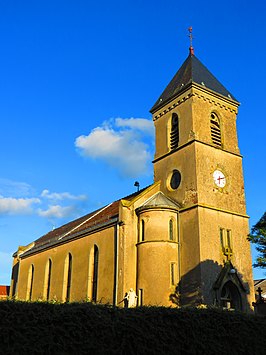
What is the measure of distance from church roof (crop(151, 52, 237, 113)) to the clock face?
6.96 m

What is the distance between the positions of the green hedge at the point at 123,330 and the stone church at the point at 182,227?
8.27m

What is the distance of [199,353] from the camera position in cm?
1455

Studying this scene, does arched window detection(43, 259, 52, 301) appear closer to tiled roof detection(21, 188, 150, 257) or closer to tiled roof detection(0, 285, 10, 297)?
tiled roof detection(21, 188, 150, 257)

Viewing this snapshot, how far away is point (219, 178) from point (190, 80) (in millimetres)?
7692

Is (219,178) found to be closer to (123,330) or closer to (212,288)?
(212,288)

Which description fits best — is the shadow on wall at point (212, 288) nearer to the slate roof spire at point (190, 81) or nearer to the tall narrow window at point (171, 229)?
the tall narrow window at point (171, 229)

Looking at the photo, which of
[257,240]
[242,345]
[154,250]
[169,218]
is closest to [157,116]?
[169,218]

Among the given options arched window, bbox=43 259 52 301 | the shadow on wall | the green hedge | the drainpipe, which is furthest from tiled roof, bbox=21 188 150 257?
the green hedge

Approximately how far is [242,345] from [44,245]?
25645 millimetres

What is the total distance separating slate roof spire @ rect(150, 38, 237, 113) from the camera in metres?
30.9

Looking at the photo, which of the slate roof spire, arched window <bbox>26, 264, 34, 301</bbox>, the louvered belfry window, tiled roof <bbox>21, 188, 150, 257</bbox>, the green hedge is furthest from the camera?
arched window <bbox>26, 264, 34, 301</bbox>

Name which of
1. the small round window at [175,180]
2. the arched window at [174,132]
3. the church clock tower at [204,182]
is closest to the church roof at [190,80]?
the church clock tower at [204,182]

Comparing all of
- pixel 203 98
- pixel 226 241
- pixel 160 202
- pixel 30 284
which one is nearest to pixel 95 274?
pixel 160 202

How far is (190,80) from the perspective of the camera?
98.6 feet
